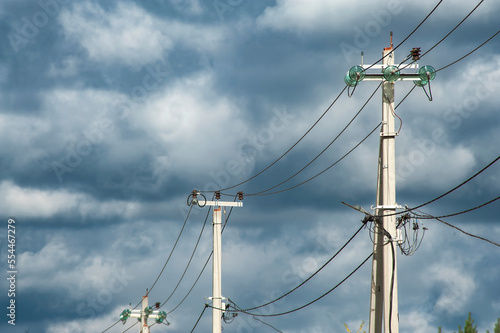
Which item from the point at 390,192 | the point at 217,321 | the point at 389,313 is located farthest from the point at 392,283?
the point at 217,321

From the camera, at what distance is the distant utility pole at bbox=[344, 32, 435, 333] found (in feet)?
70.7

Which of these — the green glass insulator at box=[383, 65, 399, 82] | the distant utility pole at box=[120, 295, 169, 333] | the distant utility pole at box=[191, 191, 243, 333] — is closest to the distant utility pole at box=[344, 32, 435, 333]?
the green glass insulator at box=[383, 65, 399, 82]

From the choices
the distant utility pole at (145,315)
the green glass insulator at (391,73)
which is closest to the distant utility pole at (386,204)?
the green glass insulator at (391,73)

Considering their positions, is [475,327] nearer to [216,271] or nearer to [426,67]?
[426,67]

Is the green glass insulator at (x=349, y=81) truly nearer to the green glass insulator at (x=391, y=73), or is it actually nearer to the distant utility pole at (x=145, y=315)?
the green glass insulator at (x=391, y=73)

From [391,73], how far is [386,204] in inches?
151

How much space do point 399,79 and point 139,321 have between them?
33.8 meters

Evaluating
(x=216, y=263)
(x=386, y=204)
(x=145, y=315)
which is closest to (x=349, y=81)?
(x=386, y=204)

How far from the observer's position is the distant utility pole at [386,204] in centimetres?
2155

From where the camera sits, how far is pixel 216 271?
34594 mm

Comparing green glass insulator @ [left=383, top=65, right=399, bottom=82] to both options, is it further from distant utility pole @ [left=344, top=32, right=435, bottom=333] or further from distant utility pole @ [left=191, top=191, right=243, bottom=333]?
distant utility pole @ [left=191, top=191, right=243, bottom=333]

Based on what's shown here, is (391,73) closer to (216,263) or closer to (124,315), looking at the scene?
(216,263)

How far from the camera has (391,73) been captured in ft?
74.5

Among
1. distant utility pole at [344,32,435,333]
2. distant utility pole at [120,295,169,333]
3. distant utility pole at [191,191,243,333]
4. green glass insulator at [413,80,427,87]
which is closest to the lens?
distant utility pole at [344,32,435,333]
